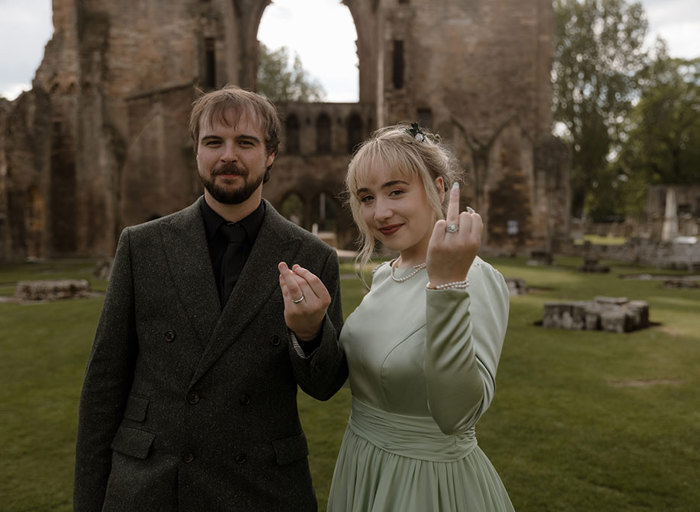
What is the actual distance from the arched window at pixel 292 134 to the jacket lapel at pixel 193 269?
27.7 m

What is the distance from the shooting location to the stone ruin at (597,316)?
8.05 m

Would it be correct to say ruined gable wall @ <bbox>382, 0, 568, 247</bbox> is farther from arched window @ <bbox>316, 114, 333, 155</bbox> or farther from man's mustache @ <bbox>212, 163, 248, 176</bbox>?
man's mustache @ <bbox>212, 163, 248, 176</bbox>

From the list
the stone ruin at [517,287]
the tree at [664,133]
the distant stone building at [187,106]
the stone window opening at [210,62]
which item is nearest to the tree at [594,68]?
the tree at [664,133]

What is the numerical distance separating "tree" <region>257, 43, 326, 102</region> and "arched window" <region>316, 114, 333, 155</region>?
13689 millimetres

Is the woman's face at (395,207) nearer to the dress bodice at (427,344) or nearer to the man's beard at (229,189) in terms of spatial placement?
the dress bodice at (427,344)

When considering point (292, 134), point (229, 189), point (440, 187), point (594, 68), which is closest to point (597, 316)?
point (440, 187)

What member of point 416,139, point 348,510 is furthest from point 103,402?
point 416,139

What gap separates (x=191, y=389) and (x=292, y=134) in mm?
28578

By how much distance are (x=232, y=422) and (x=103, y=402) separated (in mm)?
396

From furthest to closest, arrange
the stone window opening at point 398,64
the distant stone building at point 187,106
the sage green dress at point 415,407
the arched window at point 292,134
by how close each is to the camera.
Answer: the arched window at point 292,134, the stone window opening at point 398,64, the distant stone building at point 187,106, the sage green dress at point 415,407

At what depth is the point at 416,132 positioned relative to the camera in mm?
1963

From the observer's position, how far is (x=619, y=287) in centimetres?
1327

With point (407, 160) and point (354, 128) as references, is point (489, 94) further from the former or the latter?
point (407, 160)

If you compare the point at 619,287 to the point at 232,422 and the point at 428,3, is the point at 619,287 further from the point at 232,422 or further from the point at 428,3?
the point at 428,3
